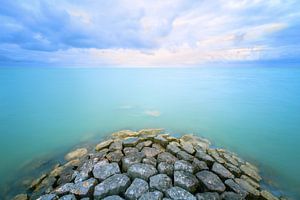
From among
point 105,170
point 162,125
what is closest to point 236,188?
point 105,170

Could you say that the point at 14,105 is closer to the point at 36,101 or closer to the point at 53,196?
the point at 36,101

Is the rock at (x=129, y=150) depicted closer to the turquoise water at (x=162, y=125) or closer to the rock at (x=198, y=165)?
the rock at (x=198, y=165)

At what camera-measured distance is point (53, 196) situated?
2.79 meters

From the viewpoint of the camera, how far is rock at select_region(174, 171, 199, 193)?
293 cm

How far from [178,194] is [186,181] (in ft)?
1.21

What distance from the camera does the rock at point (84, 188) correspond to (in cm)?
284

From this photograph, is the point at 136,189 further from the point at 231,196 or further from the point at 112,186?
the point at 231,196

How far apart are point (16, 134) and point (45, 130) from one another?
1.09 m

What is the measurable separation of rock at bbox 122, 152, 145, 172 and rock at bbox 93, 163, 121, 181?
0.18 metres

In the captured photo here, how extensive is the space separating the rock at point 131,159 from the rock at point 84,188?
69 centimetres

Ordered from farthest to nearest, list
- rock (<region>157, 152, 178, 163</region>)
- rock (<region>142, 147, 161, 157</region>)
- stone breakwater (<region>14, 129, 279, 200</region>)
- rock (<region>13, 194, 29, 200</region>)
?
rock (<region>142, 147, 161, 157</region>), rock (<region>157, 152, 178, 163</region>), rock (<region>13, 194, 29, 200</region>), stone breakwater (<region>14, 129, 279, 200</region>)

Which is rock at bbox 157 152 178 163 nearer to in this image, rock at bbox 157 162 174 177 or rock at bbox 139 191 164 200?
rock at bbox 157 162 174 177

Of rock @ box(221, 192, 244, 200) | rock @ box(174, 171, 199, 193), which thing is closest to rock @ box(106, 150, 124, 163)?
rock @ box(174, 171, 199, 193)

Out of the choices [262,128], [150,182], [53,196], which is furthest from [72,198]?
[262,128]
